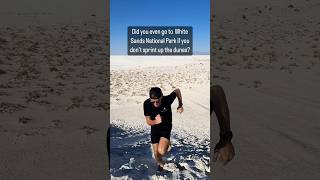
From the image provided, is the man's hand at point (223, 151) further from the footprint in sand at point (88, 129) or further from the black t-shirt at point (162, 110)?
the footprint in sand at point (88, 129)

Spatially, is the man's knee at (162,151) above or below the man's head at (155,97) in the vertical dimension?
below

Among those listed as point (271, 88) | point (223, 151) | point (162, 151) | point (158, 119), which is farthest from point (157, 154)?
point (271, 88)

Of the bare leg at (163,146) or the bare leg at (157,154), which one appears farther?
the bare leg at (157,154)

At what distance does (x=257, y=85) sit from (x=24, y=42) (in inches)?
469

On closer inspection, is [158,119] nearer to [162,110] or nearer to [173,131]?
[162,110]

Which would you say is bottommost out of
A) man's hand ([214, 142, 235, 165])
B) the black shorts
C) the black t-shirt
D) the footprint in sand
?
the footprint in sand

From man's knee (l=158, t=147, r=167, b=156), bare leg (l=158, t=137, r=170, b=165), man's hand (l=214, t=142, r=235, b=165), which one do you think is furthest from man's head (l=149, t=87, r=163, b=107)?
man's hand (l=214, t=142, r=235, b=165)

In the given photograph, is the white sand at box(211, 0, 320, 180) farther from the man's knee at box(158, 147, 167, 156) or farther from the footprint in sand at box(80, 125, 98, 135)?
the footprint in sand at box(80, 125, 98, 135)

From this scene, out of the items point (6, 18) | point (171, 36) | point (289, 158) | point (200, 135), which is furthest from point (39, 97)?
point (6, 18)

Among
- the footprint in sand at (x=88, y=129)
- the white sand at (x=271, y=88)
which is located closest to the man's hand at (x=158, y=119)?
the white sand at (x=271, y=88)

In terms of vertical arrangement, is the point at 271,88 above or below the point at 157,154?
above

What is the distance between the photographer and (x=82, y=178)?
5.20m

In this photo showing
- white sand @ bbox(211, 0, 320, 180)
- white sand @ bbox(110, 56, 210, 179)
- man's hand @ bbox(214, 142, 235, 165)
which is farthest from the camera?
white sand @ bbox(211, 0, 320, 180)

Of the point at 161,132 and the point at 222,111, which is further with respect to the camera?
the point at 222,111
